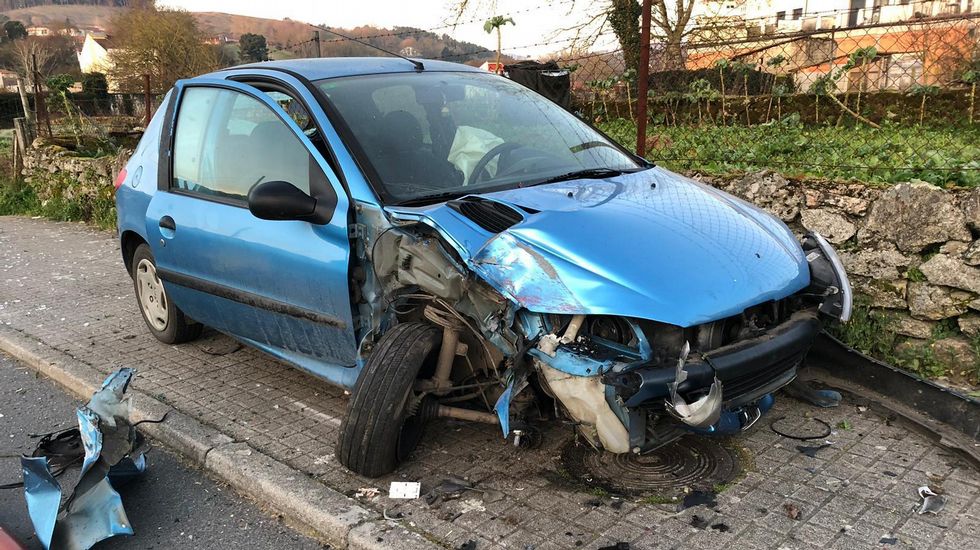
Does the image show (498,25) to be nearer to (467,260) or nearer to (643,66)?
(643,66)

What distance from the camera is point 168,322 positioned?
201 inches

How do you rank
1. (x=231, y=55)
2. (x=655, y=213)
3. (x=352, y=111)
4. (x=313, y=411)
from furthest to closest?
(x=231, y=55) < (x=313, y=411) < (x=352, y=111) < (x=655, y=213)

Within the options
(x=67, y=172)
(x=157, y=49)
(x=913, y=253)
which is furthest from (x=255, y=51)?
(x=157, y=49)

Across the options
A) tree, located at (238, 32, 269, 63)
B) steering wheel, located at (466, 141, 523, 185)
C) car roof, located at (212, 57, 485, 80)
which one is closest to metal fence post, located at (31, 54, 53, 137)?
tree, located at (238, 32, 269, 63)

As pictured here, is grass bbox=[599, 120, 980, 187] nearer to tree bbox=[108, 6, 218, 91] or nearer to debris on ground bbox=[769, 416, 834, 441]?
debris on ground bbox=[769, 416, 834, 441]

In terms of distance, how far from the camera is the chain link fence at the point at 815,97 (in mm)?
4930

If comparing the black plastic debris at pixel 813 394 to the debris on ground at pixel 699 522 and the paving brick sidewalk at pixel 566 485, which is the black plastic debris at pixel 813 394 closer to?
the paving brick sidewalk at pixel 566 485

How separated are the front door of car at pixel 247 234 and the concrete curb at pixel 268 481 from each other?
0.56m

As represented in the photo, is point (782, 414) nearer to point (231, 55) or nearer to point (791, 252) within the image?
point (791, 252)

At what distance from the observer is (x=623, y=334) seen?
2811 millimetres

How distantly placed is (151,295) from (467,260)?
321cm

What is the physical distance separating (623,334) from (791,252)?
1.04 metres

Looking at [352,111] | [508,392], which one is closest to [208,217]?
[352,111]

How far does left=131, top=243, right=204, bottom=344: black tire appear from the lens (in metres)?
5.02
